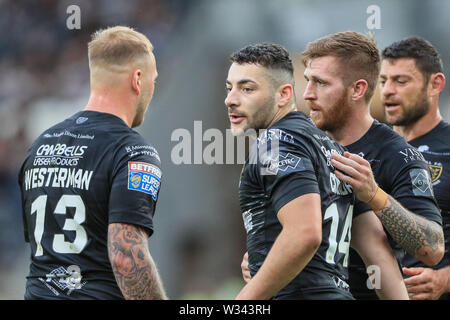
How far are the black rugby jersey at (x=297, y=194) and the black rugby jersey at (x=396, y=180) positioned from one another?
0.51 metres

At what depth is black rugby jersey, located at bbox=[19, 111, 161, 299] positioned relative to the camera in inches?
153

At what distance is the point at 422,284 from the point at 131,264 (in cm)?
246

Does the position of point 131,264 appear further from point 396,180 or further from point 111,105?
point 396,180

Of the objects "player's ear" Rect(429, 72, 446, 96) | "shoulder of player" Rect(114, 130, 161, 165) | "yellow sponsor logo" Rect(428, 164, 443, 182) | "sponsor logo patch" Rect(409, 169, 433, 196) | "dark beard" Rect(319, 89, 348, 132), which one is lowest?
"sponsor logo patch" Rect(409, 169, 433, 196)

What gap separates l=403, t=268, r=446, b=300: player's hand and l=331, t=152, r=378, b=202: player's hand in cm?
135

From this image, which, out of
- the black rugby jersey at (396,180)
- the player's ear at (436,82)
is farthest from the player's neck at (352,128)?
the player's ear at (436,82)

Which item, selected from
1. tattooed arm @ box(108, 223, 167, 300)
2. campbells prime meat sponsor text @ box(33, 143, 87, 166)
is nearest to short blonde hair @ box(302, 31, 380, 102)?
campbells prime meat sponsor text @ box(33, 143, 87, 166)

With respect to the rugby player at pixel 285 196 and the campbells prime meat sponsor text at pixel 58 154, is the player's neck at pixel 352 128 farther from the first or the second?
the campbells prime meat sponsor text at pixel 58 154

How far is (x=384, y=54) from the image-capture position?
5.89m

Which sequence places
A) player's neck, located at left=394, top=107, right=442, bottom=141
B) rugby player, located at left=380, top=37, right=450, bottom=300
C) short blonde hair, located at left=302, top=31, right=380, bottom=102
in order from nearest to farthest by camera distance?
short blonde hair, located at left=302, top=31, right=380, bottom=102
rugby player, located at left=380, top=37, right=450, bottom=300
player's neck, located at left=394, top=107, right=442, bottom=141

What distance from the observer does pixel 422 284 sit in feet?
16.6

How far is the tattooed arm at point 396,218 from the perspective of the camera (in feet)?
13.0

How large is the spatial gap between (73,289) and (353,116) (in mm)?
2366

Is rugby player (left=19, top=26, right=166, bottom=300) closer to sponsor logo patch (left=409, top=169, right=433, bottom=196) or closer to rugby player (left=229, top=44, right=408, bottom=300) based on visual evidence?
rugby player (left=229, top=44, right=408, bottom=300)
